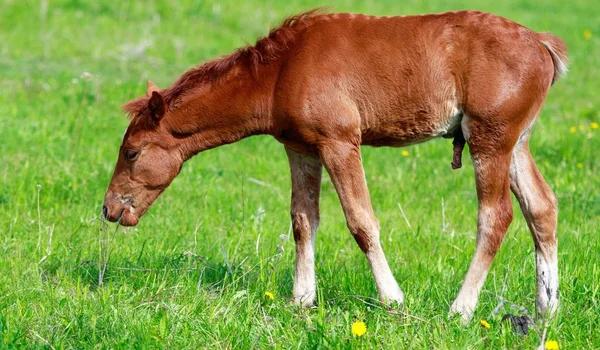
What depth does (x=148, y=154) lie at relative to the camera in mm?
5461

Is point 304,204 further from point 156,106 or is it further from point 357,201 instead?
point 156,106

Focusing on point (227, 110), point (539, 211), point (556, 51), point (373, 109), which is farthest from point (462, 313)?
point (227, 110)

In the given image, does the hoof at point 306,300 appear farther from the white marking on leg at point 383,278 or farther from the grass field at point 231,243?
the white marking on leg at point 383,278

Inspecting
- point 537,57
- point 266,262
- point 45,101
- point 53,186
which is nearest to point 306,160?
point 266,262

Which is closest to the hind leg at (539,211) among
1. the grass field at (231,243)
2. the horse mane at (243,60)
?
the grass field at (231,243)

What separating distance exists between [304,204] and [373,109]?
863 mm

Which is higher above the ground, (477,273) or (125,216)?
(125,216)

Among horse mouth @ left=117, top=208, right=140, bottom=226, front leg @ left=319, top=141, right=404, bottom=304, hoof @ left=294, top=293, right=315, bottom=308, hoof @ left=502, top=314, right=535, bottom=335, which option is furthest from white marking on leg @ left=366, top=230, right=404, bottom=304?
horse mouth @ left=117, top=208, right=140, bottom=226

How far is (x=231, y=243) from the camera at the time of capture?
6.33 metres

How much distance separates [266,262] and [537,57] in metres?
2.03

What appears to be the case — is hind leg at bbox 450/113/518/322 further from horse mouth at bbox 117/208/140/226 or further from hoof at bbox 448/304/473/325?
horse mouth at bbox 117/208/140/226

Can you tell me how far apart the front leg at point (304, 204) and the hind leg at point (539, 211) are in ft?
3.92

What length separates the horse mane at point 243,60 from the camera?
539cm

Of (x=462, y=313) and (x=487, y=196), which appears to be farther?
(x=487, y=196)
